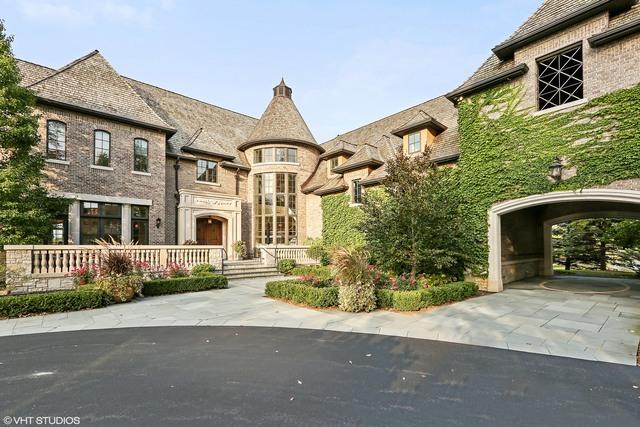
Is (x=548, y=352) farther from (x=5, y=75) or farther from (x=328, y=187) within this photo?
(x=5, y=75)

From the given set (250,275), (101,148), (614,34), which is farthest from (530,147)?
(101,148)

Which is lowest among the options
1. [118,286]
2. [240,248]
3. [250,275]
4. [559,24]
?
[250,275]

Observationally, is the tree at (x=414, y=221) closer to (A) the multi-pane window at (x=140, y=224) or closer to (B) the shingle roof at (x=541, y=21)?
(B) the shingle roof at (x=541, y=21)

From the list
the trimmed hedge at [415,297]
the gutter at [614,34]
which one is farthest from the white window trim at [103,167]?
the gutter at [614,34]

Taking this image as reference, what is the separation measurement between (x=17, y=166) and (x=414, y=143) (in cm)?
1606

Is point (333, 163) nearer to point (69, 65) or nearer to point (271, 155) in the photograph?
point (271, 155)

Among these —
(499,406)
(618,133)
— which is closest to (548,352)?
(499,406)

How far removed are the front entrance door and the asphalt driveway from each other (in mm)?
12790

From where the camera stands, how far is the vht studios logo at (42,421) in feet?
10.0

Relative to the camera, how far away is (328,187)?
1933 centimetres

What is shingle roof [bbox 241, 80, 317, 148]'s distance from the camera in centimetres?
2094

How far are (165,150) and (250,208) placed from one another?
6.50m

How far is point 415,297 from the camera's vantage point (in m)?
7.88

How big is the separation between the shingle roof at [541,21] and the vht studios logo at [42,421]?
14028 millimetres
